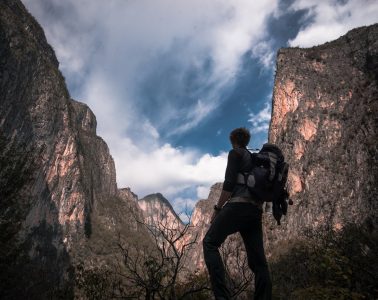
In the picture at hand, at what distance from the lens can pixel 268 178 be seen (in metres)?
4.04

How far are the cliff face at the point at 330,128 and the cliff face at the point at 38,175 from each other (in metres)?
47.8

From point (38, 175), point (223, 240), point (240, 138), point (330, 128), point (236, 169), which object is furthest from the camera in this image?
point (38, 175)

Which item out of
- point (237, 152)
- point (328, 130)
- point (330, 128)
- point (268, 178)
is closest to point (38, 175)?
point (328, 130)

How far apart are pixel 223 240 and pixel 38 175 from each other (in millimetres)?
93168

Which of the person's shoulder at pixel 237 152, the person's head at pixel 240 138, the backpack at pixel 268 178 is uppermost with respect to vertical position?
the person's head at pixel 240 138

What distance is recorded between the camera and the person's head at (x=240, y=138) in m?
4.39

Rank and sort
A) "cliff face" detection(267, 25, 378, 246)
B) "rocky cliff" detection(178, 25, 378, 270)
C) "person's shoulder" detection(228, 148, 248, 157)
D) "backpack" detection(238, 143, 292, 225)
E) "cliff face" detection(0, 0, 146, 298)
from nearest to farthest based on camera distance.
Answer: "backpack" detection(238, 143, 292, 225)
"person's shoulder" detection(228, 148, 248, 157)
"cliff face" detection(0, 0, 146, 298)
"cliff face" detection(267, 25, 378, 246)
"rocky cliff" detection(178, 25, 378, 270)

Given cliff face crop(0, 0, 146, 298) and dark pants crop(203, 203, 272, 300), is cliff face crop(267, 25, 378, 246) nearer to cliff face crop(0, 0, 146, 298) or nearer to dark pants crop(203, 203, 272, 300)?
cliff face crop(0, 0, 146, 298)

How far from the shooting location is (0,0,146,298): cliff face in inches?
604

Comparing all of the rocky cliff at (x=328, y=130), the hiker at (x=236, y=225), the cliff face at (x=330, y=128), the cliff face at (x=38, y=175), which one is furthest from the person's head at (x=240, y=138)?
the rocky cliff at (x=328, y=130)

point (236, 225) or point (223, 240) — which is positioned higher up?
point (236, 225)

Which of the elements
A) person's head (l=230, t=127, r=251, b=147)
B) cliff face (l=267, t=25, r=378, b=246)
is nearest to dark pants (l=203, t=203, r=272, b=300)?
person's head (l=230, t=127, r=251, b=147)

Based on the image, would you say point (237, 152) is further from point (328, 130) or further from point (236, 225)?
point (328, 130)

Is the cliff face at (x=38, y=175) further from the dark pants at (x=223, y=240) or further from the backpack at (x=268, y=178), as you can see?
the backpack at (x=268, y=178)
